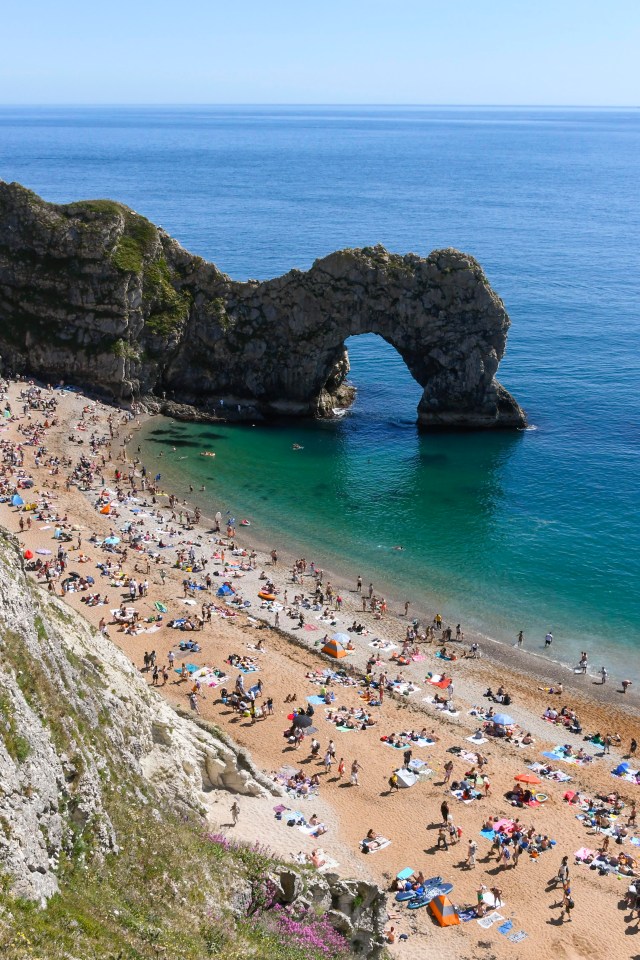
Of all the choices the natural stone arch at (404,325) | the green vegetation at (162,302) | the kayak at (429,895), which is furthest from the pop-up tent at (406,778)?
the green vegetation at (162,302)

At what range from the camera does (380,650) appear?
48906 mm

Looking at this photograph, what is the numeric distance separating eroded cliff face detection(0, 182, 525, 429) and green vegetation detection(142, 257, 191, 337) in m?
0.11

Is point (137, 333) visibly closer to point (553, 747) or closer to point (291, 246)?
point (553, 747)

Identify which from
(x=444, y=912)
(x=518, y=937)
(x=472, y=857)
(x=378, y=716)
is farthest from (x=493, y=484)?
(x=518, y=937)

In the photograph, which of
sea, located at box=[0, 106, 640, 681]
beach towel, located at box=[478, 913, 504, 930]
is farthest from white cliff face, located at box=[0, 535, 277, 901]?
sea, located at box=[0, 106, 640, 681]

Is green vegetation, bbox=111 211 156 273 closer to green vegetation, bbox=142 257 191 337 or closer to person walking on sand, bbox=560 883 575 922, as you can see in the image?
green vegetation, bbox=142 257 191 337

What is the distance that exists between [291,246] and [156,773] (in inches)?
5102

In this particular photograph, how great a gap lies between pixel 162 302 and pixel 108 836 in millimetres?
66620

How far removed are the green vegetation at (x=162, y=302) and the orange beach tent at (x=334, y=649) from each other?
42976 millimetres

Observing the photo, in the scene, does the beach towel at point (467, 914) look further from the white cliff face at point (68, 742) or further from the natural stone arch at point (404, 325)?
the natural stone arch at point (404, 325)

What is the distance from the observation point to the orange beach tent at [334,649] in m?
47.6

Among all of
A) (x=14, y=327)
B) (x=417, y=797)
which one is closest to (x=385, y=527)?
(x=417, y=797)

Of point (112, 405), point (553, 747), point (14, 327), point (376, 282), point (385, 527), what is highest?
point (376, 282)

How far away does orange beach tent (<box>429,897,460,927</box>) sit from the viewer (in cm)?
2920
